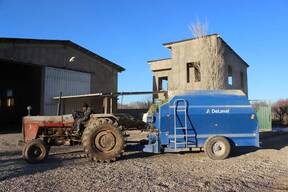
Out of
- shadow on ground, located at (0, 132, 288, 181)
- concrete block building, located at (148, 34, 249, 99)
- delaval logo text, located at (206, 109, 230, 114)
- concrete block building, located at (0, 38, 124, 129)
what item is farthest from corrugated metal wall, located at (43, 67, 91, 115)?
delaval logo text, located at (206, 109, 230, 114)

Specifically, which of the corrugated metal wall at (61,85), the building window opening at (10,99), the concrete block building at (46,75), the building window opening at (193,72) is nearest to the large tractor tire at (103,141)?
the concrete block building at (46,75)

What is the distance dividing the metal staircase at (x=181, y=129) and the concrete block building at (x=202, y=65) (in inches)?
424

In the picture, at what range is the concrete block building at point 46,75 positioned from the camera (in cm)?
2652

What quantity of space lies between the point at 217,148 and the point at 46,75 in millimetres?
17155

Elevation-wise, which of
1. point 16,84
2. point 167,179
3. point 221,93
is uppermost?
point 16,84

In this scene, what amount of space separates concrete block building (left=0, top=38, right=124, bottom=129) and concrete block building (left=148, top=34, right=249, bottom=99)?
561 cm

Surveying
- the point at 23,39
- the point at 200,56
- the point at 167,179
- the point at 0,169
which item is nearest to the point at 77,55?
the point at 23,39

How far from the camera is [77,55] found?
30.5m

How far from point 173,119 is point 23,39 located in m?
15.8

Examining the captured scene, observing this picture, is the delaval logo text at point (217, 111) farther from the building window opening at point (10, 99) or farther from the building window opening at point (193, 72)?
the building window opening at point (10, 99)

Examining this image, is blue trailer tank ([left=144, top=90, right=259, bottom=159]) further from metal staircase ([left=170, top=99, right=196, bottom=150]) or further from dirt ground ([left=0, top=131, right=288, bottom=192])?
dirt ground ([left=0, top=131, right=288, bottom=192])

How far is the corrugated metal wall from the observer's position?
27.7 metres

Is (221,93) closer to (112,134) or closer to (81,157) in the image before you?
(112,134)

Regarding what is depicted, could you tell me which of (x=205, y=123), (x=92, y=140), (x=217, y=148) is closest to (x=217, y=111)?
(x=205, y=123)
